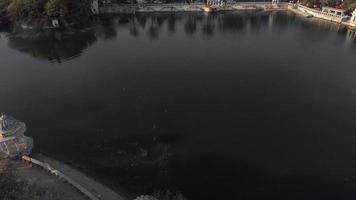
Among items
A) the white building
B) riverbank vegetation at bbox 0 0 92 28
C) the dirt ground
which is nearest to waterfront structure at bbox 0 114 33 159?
the dirt ground

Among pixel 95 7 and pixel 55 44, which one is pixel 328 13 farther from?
pixel 55 44

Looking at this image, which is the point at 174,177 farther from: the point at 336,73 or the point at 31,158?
the point at 336,73

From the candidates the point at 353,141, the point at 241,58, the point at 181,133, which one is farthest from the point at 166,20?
the point at 353,141

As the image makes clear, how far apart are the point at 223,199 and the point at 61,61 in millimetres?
60230

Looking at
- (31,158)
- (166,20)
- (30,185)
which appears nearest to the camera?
(30,185)

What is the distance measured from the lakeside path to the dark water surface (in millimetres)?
1480

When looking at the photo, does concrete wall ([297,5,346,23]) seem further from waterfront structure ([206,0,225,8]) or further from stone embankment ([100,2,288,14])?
waterfront structure ([206,0,225,8])

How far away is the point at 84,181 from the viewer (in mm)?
48281

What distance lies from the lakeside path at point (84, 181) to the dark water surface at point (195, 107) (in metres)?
1.48

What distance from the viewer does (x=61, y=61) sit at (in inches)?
3489

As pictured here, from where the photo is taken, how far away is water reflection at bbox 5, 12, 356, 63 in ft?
321

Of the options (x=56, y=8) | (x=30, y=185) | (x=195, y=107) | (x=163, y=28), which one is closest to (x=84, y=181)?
(x=30, y=185)

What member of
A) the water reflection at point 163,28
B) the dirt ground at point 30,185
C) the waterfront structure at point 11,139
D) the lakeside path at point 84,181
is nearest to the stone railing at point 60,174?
the dirt ground at point 30,185

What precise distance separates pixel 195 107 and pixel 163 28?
56156mm
